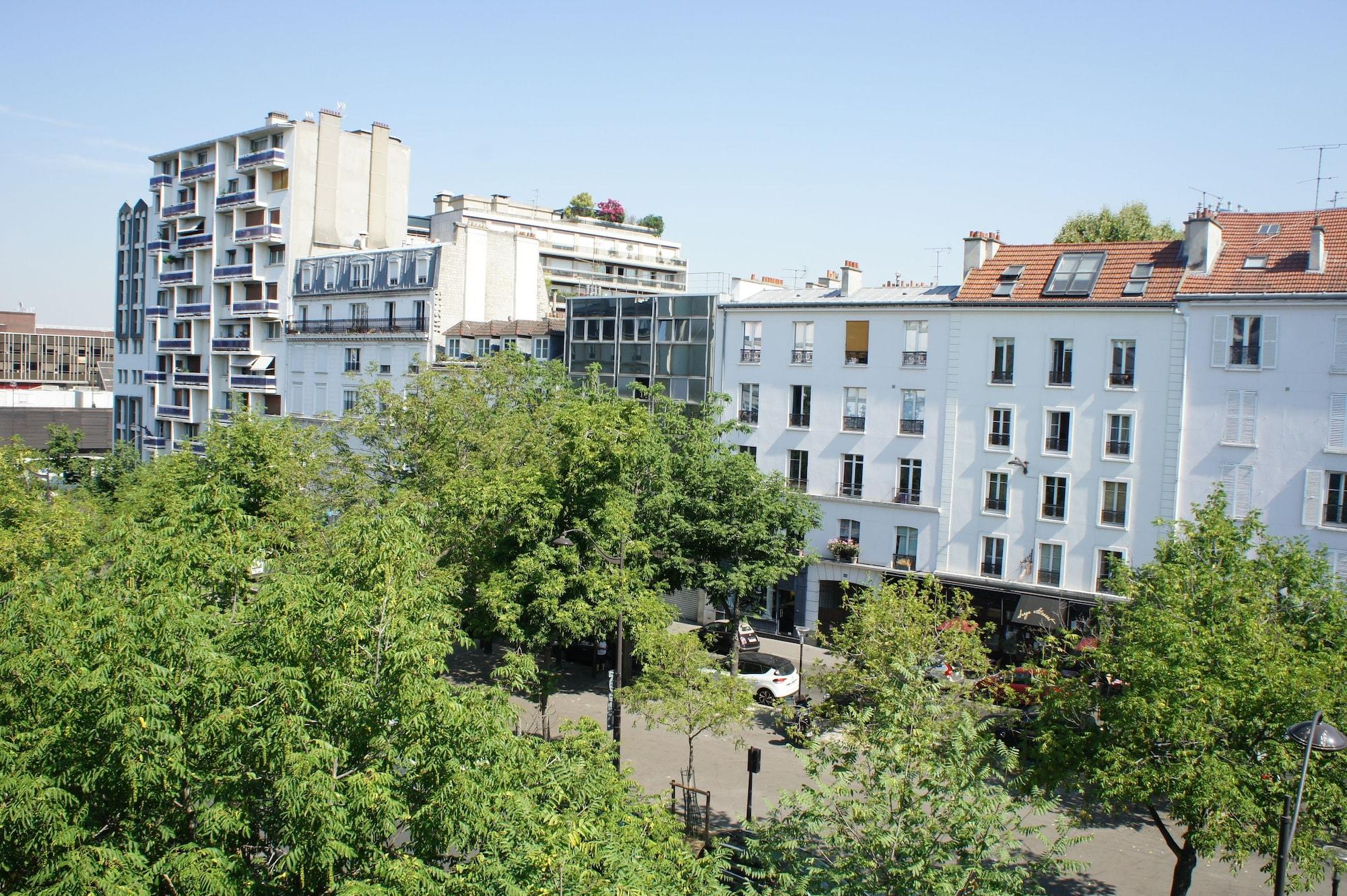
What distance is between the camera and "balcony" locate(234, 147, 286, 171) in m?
60.1

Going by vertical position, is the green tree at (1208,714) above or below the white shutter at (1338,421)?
below

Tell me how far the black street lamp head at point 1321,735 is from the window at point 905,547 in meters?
24.3

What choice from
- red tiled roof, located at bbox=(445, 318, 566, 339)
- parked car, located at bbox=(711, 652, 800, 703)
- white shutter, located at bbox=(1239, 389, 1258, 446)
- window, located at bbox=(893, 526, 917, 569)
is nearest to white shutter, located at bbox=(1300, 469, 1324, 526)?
white shutter, located at bbox=(1239, 389, 1258, 446)

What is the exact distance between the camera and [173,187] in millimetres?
69250

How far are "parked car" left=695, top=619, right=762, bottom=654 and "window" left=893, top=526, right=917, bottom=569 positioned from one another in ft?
19.9

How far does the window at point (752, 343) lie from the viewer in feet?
139

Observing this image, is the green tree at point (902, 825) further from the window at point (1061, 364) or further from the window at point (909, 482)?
the window at point (909, 482)

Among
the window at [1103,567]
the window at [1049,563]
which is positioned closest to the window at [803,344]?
the window at [1049,563]

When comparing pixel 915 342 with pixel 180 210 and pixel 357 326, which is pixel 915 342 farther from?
pixel 180 210

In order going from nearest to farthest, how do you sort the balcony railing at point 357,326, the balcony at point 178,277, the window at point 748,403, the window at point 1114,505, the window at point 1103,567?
the window at point 1114,505
the window at point 1103,567
the window at point 748,403
the balcony railing at point 357,326
the balcony at point 178,277

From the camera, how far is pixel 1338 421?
31000 millimetres

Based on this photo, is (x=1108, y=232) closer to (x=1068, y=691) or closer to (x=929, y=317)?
(x=929, y=317)

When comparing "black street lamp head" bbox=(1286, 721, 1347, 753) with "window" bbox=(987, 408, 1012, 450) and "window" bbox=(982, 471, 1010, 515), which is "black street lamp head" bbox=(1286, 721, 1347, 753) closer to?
"window" bbox=(982, 471, 1010, 515)

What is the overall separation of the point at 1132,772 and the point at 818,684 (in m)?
8.11
